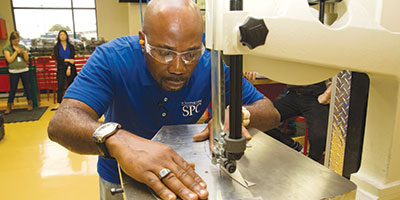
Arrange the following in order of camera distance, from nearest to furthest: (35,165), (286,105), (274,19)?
(274,19) < (286,105) < (35,165)

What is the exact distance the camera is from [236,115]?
0.62 m

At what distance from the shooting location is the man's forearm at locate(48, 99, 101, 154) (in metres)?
0.92

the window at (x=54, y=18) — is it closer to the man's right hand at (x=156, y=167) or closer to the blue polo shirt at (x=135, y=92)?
the blue polo shirt at (x=135, y=92)

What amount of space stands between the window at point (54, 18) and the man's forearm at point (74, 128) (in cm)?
770

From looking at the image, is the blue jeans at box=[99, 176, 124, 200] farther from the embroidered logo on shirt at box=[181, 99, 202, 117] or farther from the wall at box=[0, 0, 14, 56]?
the wall at box=[0, 0, 14, 56]

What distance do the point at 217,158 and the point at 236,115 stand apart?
0.52 ft

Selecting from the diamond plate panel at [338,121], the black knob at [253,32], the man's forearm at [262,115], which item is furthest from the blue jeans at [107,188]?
the black knob at [253,32]

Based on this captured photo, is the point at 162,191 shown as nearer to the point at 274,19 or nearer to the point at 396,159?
the point at 274,19

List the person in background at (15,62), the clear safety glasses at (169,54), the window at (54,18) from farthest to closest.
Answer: the window at (54,18)
the person in background at (15,62)
the clear safety glasses at (169,54)

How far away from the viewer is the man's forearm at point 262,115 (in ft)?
3.89

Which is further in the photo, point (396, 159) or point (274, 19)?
point (396, 159)

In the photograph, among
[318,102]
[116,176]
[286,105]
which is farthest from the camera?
[286,105]

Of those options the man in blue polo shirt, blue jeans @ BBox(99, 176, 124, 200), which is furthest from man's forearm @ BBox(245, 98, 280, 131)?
blue jeans @ BBox(99, 176, 124, 200)

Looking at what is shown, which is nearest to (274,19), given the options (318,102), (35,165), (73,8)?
(318,102)
